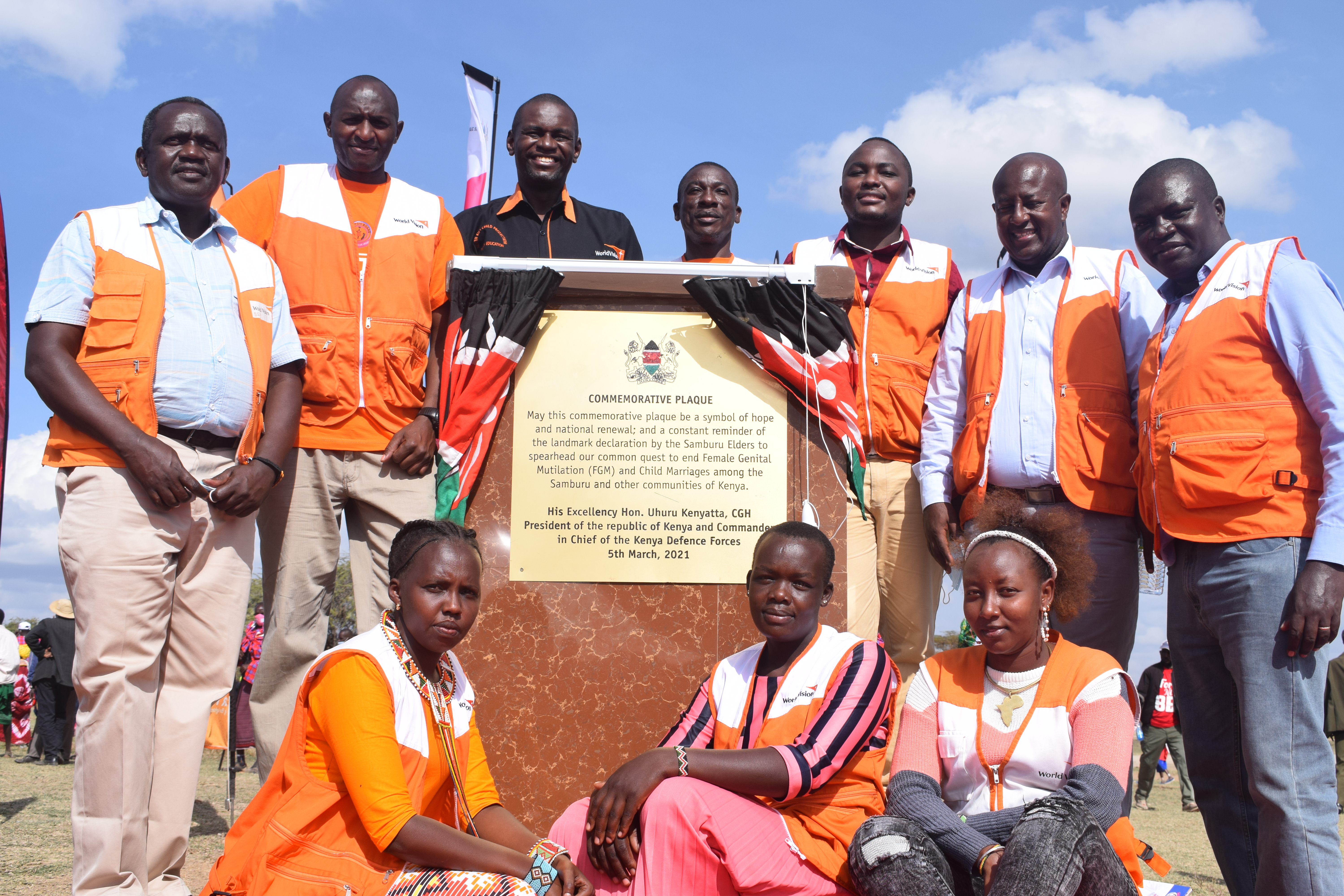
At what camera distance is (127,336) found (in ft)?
11.7

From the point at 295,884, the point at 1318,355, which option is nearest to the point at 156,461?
the point at 295,884

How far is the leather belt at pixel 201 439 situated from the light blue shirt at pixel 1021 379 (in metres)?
2.70

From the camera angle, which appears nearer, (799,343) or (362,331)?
(362,331)

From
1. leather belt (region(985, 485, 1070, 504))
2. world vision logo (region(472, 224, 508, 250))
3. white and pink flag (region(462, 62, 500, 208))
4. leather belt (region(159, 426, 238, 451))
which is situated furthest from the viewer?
white and pink flag (region(462, 62, 500, 208))

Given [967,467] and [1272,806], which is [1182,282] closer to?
[967,467]

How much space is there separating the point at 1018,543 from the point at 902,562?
135 centimetres

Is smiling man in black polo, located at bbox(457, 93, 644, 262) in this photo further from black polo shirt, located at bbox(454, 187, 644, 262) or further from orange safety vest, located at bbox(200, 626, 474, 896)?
orange safety vest, located at bbox(200, 626, 474, 896)

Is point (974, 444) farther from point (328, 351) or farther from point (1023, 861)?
point (328, 351)

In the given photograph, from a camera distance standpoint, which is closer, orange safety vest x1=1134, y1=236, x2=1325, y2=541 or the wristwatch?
orange safety vest x1=1134, y1=236, x2=1325, y2=541

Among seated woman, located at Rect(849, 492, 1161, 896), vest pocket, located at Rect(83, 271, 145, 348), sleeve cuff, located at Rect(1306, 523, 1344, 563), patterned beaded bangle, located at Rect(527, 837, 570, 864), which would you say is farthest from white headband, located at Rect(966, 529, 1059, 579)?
vest pocket, located at Rect(83, 271, 145, 348)

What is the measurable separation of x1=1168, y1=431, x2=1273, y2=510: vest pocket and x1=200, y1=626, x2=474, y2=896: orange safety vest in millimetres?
2504

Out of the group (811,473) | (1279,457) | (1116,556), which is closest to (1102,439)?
(1116,556)

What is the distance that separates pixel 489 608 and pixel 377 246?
5.13 ft

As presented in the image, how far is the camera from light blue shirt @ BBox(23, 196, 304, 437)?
11.6 feet
